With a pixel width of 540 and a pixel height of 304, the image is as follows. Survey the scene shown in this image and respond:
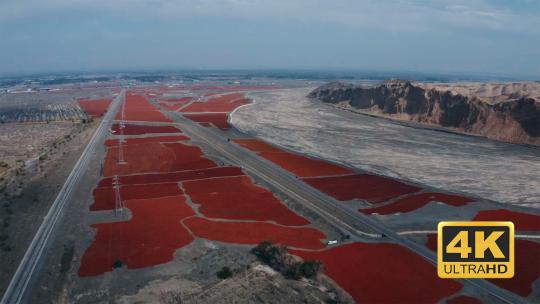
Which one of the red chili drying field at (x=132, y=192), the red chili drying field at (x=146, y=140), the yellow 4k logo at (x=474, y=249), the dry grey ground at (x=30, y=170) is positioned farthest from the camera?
the red chili drying field at (x=146, y=140)

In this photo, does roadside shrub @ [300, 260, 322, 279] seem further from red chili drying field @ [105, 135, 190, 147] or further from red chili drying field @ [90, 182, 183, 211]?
red chili drying field @ [105, 135, 190, 147]

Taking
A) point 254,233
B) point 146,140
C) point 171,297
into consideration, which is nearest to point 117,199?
point 254,233

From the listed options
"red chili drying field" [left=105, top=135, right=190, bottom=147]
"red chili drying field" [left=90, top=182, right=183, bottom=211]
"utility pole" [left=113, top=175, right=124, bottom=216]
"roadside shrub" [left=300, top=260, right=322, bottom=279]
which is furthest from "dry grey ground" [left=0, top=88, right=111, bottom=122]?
"roadside shrub" [left=300, top=260, right=322, bottom=279]

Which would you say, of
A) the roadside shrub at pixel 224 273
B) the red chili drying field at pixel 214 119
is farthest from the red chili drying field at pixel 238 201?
the red chili drying field at pixel 214 119

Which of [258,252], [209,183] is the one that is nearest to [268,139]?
[209,183]

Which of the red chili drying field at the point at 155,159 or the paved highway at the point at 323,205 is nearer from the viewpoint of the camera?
the paved highway at the point at 323,205

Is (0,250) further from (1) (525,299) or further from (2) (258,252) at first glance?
(1) (525,299)

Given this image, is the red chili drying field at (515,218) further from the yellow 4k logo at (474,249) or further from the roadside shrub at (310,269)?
the yellow 4k logo at (474,249)
